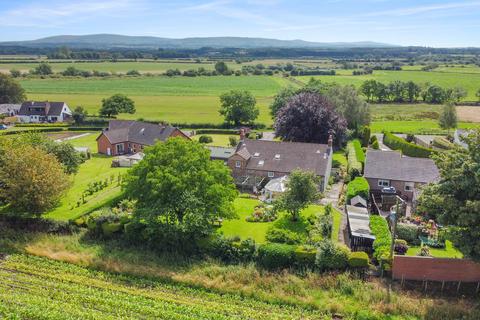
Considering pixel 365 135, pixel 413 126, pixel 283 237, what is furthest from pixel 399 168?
pixel 413 126

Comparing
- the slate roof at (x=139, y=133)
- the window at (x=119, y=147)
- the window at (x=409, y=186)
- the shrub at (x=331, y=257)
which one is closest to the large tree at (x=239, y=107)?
the slate roof at (x=139, y=133)

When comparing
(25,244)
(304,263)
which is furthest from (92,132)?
(304,263)

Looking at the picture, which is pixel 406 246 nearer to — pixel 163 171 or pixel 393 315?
pixel 393 315

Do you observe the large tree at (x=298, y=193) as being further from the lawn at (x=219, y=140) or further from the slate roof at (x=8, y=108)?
the slate roof at (x=8, y=108)

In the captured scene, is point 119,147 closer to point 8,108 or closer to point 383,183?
point 383,183

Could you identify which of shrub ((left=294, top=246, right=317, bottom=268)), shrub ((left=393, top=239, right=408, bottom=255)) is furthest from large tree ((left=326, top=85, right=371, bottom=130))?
shrub ((left=294, top=246, right=317, bottom=268))
